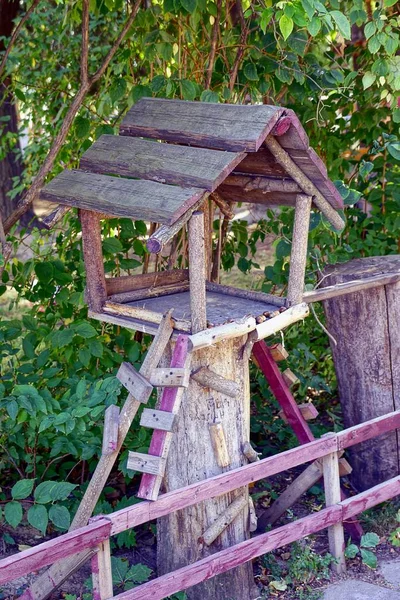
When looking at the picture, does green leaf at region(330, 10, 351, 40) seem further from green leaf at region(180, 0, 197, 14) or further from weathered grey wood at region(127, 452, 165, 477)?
weathered grey wood at region(127, 452, 165, 477)

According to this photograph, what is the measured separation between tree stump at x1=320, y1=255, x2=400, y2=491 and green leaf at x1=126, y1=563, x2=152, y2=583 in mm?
1627

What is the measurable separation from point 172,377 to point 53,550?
2.71 ft

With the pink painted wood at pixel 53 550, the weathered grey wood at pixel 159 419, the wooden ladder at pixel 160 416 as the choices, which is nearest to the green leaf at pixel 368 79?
the wooden ladder at pixel 160 416

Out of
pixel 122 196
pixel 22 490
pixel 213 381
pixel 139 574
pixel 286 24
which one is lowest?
pixel 139 574

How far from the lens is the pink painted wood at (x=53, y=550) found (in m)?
2.92

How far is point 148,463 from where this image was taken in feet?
11.0

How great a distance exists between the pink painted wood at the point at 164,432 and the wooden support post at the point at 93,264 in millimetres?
617

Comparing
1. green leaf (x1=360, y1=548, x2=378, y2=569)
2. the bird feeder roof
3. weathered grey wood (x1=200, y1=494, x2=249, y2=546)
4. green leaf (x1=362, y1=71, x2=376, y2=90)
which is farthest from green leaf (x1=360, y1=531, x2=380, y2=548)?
green leaf (x1=362, y1=71, x2=376, y2=90)

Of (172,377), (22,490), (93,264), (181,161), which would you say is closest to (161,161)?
(181,161)

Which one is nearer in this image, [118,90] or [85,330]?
[85,330]

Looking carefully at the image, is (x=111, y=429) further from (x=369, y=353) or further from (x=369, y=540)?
(x=369, y=353)

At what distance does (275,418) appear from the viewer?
5.56m

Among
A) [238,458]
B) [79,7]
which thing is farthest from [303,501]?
[79,7]

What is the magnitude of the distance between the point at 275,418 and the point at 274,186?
220cm
